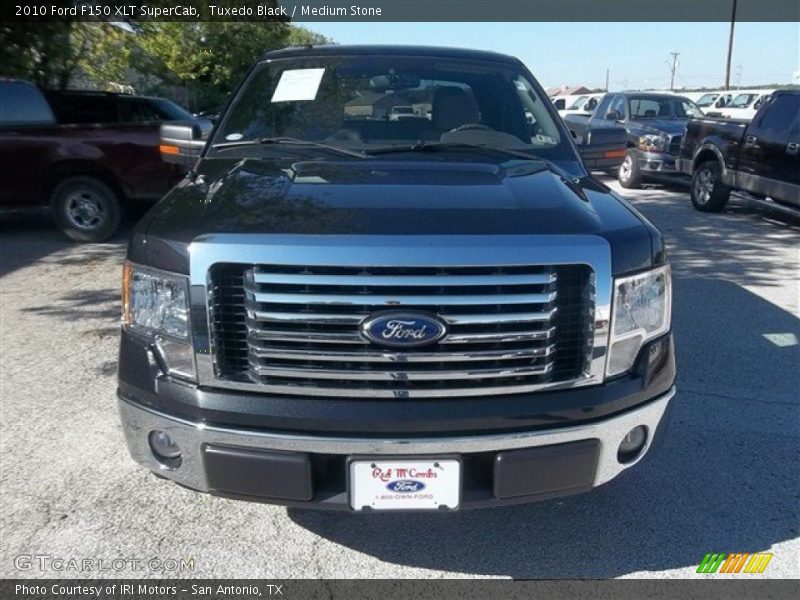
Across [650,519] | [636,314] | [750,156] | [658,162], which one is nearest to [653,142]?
[658,162]

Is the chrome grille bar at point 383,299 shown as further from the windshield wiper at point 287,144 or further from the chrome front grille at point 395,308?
the windshield wiper at point 287,144

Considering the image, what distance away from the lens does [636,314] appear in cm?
→ 253

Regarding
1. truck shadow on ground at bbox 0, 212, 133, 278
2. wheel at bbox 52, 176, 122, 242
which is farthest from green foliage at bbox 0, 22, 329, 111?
wheel at bbox 52, 176, 122, 242

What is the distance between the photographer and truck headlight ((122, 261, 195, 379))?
7.89 feet

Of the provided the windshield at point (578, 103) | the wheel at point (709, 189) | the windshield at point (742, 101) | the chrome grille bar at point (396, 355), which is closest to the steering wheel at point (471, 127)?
the chrome grille bar at point (396, 355)

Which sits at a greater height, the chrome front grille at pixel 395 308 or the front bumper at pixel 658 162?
the chrome front grille at pixel 395 308

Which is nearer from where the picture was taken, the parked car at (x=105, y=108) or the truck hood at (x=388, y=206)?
the truck hood at (x=388, y=206)

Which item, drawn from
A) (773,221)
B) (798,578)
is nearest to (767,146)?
(773,221)

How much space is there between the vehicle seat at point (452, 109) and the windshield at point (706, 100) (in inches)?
908

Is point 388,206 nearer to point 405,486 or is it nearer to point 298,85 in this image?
point 405,486

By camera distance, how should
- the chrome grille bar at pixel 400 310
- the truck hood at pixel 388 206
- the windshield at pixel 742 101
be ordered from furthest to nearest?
1. the windshield at pixel 742 101
2. the truck hood at pixel 388 206
3. the chrome grille bar at pixel 400 310

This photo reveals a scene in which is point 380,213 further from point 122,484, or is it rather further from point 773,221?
point 773,221

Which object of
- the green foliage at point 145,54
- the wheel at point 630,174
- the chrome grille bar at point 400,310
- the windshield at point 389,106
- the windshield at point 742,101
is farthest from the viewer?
the windshield at point 742,101

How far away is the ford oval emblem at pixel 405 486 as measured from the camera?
2.39 metres
